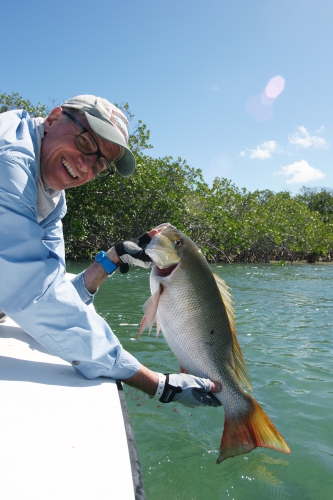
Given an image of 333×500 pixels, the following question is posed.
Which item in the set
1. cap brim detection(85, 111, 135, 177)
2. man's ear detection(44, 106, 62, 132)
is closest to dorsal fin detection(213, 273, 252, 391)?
cap brim detection(85, 111, 135, 177)

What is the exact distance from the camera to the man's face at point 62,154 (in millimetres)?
2186

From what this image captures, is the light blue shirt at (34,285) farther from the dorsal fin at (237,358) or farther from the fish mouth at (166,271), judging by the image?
the dorsal fin at (237,358)

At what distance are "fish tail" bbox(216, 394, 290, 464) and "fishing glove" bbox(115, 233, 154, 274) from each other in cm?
118

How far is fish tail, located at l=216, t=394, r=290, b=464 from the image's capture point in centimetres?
213

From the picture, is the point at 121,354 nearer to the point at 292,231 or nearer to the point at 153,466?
the point at 153,466

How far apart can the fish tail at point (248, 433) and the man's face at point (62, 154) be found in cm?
167

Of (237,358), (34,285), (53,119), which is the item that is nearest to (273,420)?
(237,358)

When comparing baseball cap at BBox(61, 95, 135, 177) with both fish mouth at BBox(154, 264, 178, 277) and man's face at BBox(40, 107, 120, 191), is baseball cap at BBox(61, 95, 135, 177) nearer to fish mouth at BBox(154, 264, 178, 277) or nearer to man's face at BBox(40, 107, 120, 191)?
man's face at BBox(40, 107, 120, 191)

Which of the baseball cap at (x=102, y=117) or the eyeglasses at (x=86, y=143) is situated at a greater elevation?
the baseball cap at (x=102, y=117)

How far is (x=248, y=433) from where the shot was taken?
219 cm

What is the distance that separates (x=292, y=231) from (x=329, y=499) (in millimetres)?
24583

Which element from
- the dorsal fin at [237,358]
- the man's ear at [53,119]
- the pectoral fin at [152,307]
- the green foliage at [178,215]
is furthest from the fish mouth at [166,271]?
the green foliage at [178,215]

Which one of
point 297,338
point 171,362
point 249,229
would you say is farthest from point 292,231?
point 171,362

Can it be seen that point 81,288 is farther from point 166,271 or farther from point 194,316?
point 194,316
